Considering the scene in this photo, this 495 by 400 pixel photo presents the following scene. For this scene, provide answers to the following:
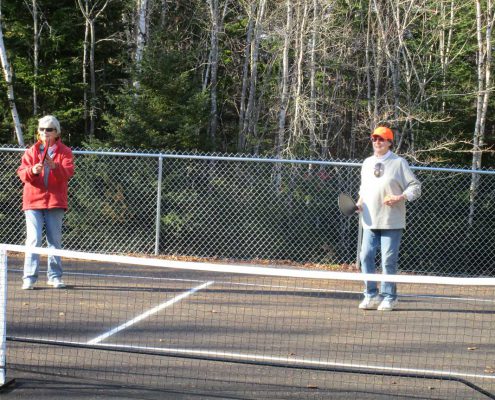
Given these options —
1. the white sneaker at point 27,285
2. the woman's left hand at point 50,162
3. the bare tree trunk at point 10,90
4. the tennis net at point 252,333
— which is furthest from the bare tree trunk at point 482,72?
the white sneaker at point 27,285

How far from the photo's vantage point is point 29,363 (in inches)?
241

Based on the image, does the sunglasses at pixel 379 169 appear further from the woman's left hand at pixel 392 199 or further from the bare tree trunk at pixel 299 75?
the bare tree trunk at pixel 299 75

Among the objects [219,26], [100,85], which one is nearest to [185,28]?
[219,26]

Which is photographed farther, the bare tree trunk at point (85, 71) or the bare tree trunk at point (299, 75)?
→ the bare tree trunk at point (85, 71)

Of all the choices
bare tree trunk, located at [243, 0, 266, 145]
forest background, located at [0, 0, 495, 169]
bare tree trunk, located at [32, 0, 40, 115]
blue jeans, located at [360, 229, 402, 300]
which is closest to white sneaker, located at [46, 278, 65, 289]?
blue jeans, located at [360, 229, 402, 300]

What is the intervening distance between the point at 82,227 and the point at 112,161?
127cm

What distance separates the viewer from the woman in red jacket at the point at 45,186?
9.22 m

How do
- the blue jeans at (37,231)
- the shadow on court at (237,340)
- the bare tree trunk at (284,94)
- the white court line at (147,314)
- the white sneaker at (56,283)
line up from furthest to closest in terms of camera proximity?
the bare tree trunk at (284,94) < the white sneaker at (56,283) < the blue jeans at (37,231) < the white court line at (147,314) < the shadow on court at (237,340)

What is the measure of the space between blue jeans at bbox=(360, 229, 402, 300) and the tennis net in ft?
0.90

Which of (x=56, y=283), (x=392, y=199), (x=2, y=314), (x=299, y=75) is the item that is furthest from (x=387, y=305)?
(x=299, y=75)

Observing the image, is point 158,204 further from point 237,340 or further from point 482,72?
point 482,72

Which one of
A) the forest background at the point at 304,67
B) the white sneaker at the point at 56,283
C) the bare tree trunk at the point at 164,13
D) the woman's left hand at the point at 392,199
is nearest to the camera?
the woman's left hand at the point at 392,199

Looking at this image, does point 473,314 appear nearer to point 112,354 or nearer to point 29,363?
point 112,354

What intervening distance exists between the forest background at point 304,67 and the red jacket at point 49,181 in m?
11.6
